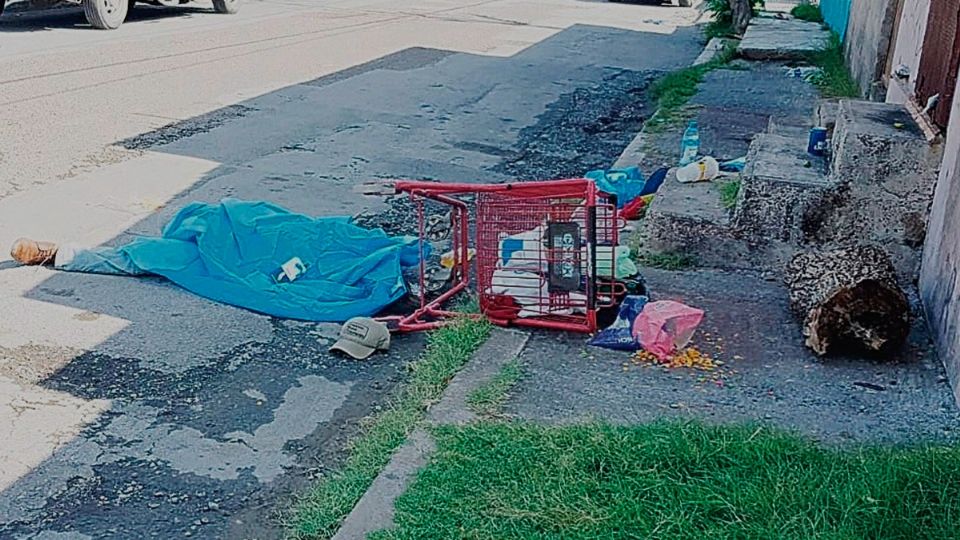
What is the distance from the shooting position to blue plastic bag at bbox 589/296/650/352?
417cm

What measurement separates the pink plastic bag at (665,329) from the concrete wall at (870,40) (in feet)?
15.4

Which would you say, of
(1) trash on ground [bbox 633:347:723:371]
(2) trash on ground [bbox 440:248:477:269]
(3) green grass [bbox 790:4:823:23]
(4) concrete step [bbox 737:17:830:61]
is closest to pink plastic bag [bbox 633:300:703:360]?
(1) trash on ground [bbox 633:347:723:371]

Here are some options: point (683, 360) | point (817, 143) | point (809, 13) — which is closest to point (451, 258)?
point (683, 360)

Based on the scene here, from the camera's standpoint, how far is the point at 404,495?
3.04 m

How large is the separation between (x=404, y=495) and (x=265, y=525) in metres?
0.53

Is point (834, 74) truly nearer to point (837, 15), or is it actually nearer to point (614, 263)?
point (837, 15)

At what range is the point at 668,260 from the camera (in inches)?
208

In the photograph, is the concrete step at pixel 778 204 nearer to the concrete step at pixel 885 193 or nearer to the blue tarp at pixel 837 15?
the concrete step at pixel 885 193

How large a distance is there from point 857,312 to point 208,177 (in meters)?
4.77

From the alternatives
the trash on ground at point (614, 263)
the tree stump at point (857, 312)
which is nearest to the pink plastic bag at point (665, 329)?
the trash on ground at point (614, 263)

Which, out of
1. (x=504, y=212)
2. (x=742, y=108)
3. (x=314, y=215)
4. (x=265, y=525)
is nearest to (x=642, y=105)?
(x=742, y=108)

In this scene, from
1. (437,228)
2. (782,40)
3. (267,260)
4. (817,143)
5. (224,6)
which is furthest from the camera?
(224,6)

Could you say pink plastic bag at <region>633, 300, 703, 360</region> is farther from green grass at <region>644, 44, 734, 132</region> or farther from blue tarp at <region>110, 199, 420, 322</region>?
green grass at <region>644, 44, 734, 132</region>

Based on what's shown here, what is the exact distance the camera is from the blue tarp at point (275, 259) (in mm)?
5070
